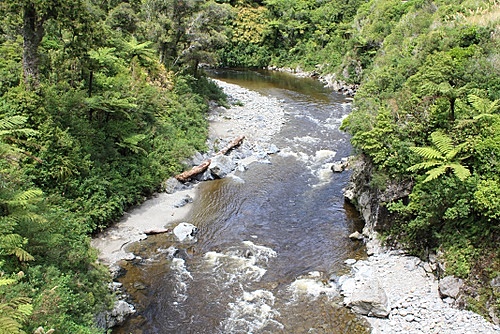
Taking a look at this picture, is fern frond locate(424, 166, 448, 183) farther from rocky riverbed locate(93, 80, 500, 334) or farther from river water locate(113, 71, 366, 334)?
river water locate(113, 71, 366, 334)

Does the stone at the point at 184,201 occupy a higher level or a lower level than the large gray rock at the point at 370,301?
lower

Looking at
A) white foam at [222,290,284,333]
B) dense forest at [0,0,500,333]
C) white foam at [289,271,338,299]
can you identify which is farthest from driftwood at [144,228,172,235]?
white foam at [289,271,338,299]

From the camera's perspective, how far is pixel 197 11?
2631 centimetres

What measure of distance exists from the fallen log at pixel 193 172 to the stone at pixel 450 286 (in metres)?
11.7

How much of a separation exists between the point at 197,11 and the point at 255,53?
82.2ft

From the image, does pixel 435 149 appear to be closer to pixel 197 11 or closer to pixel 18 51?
pixel 18 51

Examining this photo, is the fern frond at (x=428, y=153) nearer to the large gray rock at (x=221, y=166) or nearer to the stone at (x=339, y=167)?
the stone at (x=339, y=167)

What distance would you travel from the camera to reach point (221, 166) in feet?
64.9

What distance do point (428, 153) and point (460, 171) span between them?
117cm

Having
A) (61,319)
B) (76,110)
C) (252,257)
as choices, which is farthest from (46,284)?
(76,110)

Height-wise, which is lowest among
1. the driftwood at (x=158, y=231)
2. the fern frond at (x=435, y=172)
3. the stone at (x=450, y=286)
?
the driftwood at (x=158, y=231)

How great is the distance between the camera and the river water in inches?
423

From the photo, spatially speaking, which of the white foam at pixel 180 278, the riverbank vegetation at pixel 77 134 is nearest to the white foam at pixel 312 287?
the white foam at pixel 180 278

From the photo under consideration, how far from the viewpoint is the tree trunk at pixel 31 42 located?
544 inches
